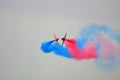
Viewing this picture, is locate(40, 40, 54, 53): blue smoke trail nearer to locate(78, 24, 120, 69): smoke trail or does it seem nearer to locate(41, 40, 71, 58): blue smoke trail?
locate(41, 40, 71, 58): blue smoke trail

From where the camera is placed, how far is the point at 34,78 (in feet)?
4.66

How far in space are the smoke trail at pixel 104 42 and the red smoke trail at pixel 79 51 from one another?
5 cm

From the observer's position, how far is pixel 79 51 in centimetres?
150

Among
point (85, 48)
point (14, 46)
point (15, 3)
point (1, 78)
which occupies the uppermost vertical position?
point (15, 3)

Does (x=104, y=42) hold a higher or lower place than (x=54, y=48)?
higher

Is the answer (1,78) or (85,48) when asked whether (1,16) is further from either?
(85,48)

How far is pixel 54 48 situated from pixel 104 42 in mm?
498

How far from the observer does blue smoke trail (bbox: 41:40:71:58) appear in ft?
4.75

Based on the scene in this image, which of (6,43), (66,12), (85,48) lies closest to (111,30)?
(85,48)

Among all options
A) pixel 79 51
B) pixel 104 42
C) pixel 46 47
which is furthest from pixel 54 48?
pixel 104 42

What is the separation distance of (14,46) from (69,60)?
52 centimetres

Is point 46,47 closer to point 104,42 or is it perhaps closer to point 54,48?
point 54,48

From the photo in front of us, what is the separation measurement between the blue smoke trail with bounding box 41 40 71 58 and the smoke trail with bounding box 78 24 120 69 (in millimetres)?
195

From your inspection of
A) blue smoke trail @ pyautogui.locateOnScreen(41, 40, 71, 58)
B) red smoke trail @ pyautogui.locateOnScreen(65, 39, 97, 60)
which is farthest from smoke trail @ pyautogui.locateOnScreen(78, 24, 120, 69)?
blue smoke trail @ pyautogui.locateOnScreen(41, 40, 71, 58)
